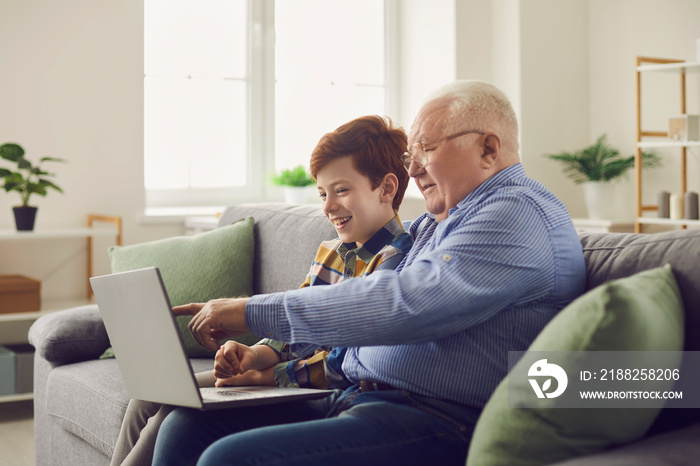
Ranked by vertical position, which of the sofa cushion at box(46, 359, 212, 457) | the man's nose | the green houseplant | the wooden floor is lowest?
the wooden floor

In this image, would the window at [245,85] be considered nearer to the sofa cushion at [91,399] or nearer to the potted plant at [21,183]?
the potted plant at [21,183]

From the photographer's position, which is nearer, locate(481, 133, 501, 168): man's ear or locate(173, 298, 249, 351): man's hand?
locate(173, 298, 249, 351): man's hand

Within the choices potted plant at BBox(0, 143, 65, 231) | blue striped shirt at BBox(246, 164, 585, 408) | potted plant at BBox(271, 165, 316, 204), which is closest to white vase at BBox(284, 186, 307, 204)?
potted plant at BBox(271, 165, 316, 204)

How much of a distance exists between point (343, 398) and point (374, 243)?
14.1 inches

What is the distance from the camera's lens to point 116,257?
8.27 ft

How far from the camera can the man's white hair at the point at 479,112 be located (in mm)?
1409

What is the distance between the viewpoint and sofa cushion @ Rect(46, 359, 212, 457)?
1923mm

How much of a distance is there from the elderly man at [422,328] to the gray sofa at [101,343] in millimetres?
123

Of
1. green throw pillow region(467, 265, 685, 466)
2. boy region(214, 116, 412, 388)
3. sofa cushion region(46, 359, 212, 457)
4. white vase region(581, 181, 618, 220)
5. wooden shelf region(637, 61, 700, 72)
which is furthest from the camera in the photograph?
white vase region(581, 181, 618, 220)

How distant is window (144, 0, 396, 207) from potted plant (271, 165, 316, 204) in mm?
230

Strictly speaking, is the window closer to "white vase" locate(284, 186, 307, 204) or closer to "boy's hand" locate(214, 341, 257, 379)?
"white vase" locate(284, 186, 307, 204)

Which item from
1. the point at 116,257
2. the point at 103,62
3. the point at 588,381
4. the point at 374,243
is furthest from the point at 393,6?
the point at 588,381

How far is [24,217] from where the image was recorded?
322cm

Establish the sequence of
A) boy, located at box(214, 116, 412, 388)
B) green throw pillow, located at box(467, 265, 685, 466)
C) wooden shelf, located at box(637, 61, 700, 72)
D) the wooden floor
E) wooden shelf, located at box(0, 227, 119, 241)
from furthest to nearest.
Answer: wooden shelf, located at box(637, 61, 700, 72)
wooden shelf, located at box(0, 227, 119, 241)
the wooden floor
boy, located at box(214, 116, 412, 388)
green throw pillow, located at box(467, 265, 685, 466)
